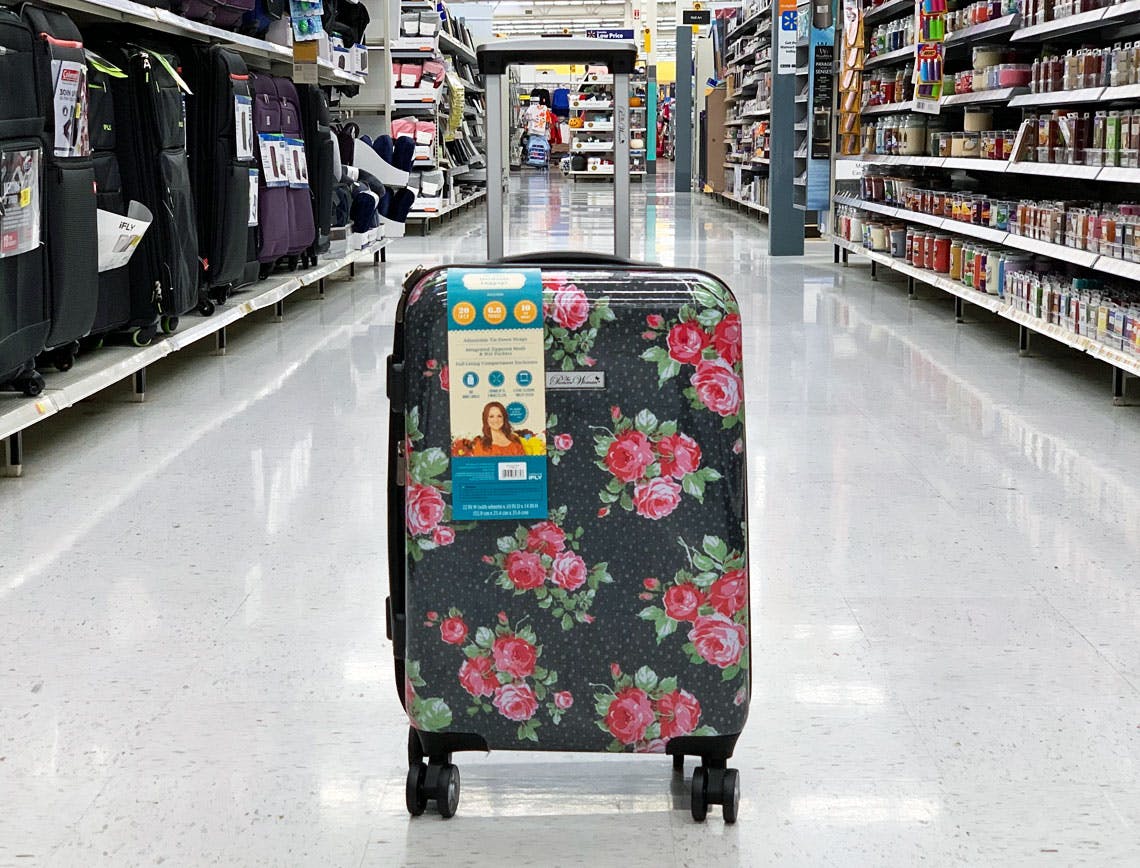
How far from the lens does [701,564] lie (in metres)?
1.72

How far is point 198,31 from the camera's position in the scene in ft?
16.6

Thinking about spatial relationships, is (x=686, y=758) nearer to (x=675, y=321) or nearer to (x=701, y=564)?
(x=701, y=564)

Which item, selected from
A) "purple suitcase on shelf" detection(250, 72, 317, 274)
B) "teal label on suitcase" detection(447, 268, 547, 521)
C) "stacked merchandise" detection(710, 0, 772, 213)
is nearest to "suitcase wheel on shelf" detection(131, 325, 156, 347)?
"purple suitcase on shelf" detection(250, 72, 317, 274)

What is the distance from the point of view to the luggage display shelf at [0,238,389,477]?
139 inches

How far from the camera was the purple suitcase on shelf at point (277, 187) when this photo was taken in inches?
224

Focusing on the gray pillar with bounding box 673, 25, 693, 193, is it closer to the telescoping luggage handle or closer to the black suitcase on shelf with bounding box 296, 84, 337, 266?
the black suitcase on shelf with bounding box 296, 84, 337, 266

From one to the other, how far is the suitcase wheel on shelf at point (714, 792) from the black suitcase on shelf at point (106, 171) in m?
2.89

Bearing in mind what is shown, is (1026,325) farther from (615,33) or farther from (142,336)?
(615,33)

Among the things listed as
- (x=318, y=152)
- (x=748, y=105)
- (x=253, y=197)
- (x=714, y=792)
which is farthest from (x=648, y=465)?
(x=748, y=105)

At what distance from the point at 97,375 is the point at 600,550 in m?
2.70

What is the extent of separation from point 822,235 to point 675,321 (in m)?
10.5

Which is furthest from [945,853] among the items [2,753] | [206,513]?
[206,513]

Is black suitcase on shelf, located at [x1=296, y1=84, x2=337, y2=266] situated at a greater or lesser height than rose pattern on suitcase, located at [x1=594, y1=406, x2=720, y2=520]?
greater

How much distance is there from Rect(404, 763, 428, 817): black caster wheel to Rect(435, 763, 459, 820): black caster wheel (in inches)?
0.8
